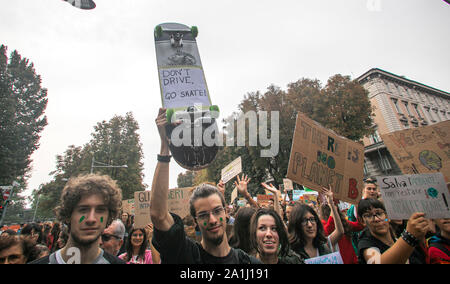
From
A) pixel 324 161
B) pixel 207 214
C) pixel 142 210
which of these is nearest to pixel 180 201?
pixel 142 210

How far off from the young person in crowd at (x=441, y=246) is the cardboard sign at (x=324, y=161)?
0.92 metres

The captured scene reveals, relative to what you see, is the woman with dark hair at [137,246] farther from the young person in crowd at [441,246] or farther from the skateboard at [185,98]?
the young person in crowd at [441,246]

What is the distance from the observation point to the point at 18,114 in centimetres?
2356

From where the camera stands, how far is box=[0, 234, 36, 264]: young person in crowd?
6.14 ft

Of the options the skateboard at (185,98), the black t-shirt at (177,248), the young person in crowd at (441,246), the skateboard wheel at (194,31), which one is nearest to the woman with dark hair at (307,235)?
the young person in crowd at (441,246)

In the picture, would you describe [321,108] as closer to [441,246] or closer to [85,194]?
[441,246]

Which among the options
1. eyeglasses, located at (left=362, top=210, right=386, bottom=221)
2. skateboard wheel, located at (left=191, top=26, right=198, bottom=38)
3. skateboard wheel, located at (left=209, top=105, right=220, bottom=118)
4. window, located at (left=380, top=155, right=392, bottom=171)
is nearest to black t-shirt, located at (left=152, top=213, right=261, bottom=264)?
skateboard wheel, located at (left=209, top=105, right=220, bottom=118)

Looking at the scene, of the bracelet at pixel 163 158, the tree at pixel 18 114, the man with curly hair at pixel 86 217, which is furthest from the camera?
the tree at pixel 18 114

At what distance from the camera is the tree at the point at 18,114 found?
1783cm

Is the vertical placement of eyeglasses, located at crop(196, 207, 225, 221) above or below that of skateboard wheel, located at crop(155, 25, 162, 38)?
below

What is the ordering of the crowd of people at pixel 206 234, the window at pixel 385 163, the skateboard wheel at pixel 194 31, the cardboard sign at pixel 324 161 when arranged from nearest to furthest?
the crowd of people at pixel 206 234
the cardboard sign at pixel 324 161
the skateboard wheel at pixel 194 31
the window at pixel 385 163

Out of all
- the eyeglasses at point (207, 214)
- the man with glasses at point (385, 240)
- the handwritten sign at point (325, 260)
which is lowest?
the handwritten sign at point (325, 260)

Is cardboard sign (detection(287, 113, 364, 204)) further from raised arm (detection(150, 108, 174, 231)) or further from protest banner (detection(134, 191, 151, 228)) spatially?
protest banner (detection(134, 191, 151, 228))

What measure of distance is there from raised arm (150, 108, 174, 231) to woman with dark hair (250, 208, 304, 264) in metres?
0.97
